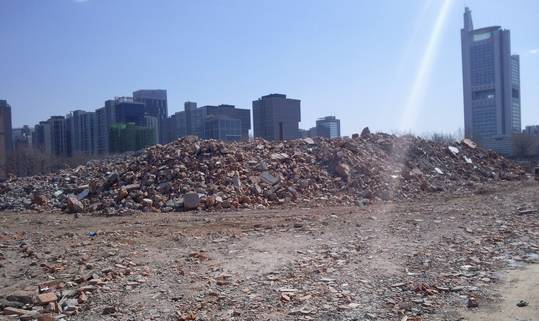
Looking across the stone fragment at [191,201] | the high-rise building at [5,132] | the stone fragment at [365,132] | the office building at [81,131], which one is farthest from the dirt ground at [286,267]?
the office building at [81,131]

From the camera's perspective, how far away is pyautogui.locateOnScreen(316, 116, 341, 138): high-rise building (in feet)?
191

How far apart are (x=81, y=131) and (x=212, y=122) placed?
26114 mm

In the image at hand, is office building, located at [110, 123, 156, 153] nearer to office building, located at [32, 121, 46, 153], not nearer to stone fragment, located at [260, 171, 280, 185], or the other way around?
office building, located at [32, 121, 46, 153]

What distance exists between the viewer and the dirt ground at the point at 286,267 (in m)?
5.28

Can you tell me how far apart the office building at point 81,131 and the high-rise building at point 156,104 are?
7018 millimetres

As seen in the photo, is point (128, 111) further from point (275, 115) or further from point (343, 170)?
point (343, 170)

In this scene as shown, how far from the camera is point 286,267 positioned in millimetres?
6770

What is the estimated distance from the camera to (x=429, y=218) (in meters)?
10.6

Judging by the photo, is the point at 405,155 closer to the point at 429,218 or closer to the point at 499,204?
the point at 499,204

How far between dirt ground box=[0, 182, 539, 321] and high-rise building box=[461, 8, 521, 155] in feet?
181

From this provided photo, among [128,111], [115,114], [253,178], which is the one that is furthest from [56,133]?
[253,178]

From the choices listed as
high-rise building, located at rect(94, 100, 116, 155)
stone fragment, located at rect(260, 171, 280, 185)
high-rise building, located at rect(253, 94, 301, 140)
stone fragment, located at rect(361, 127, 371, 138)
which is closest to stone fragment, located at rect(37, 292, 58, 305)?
stone fragment, located at rect(260, 171, 280, 185)

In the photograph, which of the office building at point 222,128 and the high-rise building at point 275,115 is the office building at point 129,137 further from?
the high-rise building at point 275,115

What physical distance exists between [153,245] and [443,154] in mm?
15340
